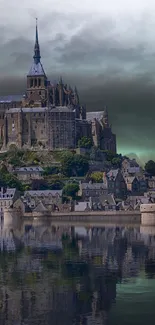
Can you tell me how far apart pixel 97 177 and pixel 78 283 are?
297 ft

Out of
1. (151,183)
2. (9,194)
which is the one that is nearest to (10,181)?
(9,194)

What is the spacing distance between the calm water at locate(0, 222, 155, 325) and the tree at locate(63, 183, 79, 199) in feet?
175

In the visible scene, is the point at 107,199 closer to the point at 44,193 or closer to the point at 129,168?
the point at 44,193

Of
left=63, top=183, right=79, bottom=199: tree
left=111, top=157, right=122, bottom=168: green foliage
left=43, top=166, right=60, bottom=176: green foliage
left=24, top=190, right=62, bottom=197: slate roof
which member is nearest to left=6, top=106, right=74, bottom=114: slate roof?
left=43, top=166, right=60, bottom=176: green foliage

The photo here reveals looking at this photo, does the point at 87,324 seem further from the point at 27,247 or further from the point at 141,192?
the point at 141,192

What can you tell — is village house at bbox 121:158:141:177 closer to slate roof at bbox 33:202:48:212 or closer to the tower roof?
the tower roof

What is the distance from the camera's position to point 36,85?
149 meters

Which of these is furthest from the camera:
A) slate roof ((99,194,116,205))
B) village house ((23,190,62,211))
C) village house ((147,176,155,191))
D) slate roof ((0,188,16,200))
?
village house ((147,176,155,191))

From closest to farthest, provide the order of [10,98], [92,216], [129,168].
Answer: [92,216], [129,168], [10,98]

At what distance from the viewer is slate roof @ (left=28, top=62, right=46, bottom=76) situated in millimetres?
150250

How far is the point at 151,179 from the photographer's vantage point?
144375 millimetres

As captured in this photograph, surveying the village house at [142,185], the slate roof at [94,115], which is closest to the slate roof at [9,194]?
the village house at [142,185]

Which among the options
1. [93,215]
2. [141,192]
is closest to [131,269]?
[93,215]

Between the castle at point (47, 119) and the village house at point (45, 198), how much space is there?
53.4 feet
